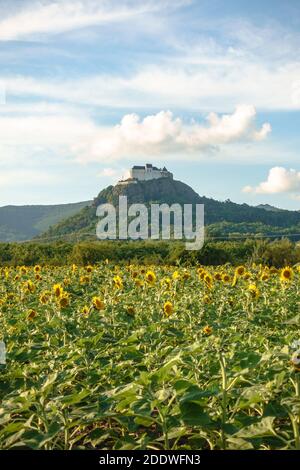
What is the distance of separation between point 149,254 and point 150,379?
24526 millimetres

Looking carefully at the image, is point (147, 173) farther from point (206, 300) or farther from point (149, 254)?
point (206, 300)

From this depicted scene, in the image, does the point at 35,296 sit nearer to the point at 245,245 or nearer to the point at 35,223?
the point at 245,245

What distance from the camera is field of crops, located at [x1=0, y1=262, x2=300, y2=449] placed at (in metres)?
2.73

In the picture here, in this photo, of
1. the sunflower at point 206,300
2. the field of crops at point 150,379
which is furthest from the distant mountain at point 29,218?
the field of crops at point 150,379

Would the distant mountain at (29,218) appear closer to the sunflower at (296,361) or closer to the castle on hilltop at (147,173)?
the castle on hilltop at (147,173)

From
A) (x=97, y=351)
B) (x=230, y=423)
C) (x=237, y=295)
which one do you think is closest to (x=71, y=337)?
(x=97, y=351)

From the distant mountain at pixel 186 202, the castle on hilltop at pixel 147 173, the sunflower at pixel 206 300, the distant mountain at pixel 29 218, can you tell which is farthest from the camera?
the distant mountain at pixel 29 218

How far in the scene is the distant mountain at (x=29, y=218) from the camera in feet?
460

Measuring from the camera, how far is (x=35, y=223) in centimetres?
14912

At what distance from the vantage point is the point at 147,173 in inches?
4599

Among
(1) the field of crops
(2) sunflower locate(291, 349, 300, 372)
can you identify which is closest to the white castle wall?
(1) the field of crops

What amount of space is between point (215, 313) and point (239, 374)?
3937 millimetres

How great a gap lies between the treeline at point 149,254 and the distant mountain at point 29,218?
10842 centimetres

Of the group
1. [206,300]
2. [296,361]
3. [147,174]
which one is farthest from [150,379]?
[147,174]
